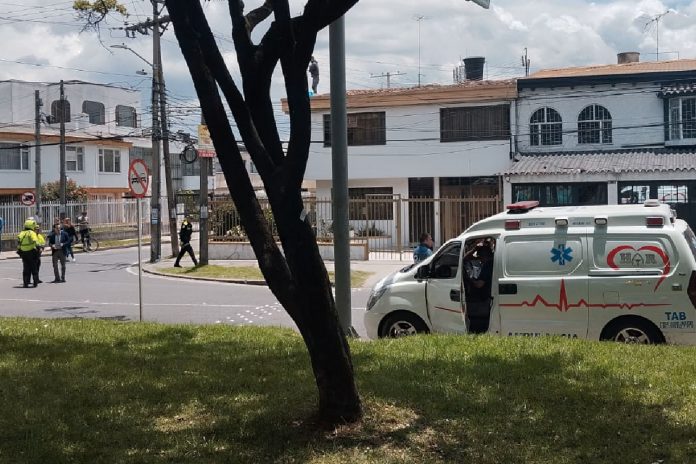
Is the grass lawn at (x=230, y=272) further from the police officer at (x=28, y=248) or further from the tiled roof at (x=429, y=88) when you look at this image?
the tiled roof at (x=429, y=88)

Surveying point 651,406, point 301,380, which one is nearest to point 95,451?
point 301,380

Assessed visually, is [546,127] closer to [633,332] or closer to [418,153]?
[418,153]

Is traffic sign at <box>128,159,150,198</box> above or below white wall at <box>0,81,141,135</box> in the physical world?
below

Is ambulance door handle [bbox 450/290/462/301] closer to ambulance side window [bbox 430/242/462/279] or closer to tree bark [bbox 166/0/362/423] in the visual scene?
ambulance side window [bbox 430/242/462/279]

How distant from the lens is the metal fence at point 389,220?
2884 centimetres

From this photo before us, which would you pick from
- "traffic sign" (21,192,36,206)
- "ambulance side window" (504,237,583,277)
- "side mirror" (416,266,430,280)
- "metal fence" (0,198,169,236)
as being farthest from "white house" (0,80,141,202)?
"ambulance side window" (504,237,583,277)

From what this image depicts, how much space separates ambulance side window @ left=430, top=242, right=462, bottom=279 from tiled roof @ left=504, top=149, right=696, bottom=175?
1968 cm

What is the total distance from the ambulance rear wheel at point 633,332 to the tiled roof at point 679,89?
2276cm

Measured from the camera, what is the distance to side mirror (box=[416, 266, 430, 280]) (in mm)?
10188

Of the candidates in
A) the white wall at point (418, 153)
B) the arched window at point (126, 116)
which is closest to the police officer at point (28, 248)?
the white wall at point (418, 153)

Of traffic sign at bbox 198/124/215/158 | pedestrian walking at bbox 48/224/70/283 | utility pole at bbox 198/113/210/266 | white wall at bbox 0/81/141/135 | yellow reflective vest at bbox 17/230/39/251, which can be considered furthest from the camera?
white wall at bbox 0/81/141/135

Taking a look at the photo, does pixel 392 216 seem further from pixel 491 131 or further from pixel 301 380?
pixel 301 380

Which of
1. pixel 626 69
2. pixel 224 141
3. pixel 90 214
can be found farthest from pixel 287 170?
pixel 90 214

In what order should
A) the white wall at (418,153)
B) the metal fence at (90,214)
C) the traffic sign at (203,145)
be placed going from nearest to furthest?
the traffic sign at (203,145), the white wall at (418,153), the metal fence at (90,214)
